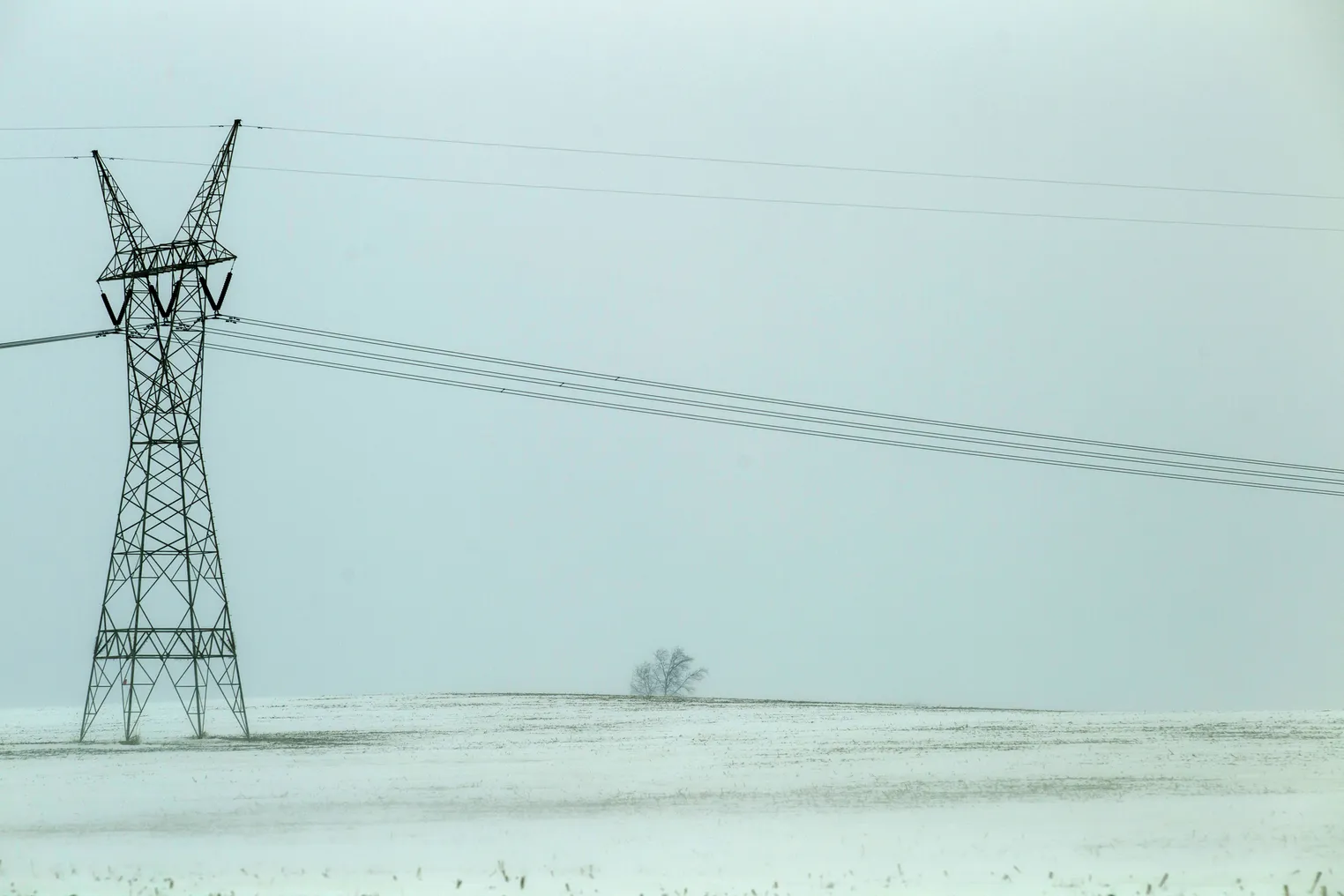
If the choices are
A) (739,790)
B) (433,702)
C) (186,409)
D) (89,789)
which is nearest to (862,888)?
(739,790)

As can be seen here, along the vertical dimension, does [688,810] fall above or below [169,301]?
below

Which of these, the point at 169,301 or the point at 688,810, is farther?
the point at 169,301

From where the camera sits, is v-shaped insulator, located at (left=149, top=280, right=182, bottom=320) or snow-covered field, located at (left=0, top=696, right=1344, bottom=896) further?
v-shaped insulator, located at (left=149, top=280, right=182, bottom=320)

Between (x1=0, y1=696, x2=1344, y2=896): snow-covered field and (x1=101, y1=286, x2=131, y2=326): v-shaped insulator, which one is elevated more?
(x1=101, y1=286, x2=131, y2=326): v-shaped insulator

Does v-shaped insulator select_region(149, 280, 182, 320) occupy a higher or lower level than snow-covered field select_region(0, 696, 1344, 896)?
higher

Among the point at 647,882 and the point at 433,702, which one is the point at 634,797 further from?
the point at 433,702

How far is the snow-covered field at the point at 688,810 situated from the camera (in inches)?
886

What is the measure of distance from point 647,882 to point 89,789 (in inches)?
707

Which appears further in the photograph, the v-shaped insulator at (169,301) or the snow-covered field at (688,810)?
the v-shaped insulator at (169,301)

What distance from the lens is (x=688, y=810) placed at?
28969 mm

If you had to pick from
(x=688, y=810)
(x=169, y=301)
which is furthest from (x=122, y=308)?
(x=688, y=810)

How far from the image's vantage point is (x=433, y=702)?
60969 mm

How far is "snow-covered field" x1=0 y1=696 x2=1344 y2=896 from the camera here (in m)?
22.5

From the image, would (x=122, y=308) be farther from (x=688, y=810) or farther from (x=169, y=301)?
(x=688, y=810)
